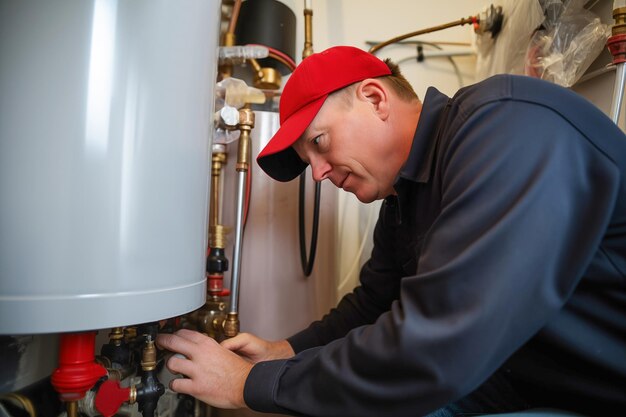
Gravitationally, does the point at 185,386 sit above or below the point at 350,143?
below

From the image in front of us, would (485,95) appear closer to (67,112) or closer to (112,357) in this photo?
(67,112)

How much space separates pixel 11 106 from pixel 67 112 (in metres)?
0.05

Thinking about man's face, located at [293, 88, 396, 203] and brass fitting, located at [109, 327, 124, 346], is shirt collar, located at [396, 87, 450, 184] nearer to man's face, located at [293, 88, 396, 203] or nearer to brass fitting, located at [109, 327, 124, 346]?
man's face, located at [293, 88, 396, 203]

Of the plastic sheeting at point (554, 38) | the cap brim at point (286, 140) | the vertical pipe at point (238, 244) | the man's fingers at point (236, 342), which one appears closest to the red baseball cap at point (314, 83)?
the cap brim at point (286, 140)

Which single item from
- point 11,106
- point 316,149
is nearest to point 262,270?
point 316,149

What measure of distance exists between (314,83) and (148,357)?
48cm

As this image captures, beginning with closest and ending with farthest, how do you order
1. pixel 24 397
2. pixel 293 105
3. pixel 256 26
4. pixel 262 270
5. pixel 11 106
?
pixel 11 106, pixel 24 397, pixel 293 105, pixel 262 270, pixel 256 26

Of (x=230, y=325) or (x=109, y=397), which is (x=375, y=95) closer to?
(x=230, y=325)

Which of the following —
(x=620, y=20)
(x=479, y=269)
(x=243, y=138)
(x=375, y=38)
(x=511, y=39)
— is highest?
(x=375, y=38)

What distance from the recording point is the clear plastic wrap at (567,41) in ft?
2.50

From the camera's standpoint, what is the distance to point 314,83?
62 cm

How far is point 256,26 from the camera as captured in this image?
933 mm

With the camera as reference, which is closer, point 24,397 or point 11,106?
point 11,106

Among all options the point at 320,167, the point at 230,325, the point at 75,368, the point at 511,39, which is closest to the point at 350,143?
the point at 320,167
